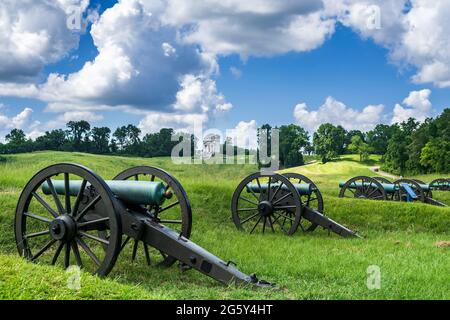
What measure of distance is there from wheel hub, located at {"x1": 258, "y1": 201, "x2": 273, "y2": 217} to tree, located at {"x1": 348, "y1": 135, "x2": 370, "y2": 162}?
64.2 meters

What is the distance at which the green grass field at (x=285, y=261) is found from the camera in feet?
18.6

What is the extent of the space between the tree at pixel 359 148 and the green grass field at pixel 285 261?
196 feet

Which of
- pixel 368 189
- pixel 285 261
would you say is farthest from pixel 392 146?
pixel 285 261

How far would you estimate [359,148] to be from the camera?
74.9 metres

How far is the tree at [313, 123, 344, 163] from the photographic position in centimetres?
7167

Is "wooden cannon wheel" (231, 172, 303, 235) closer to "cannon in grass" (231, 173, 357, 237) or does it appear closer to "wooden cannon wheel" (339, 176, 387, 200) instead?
"cannon in grass" (231, 173, 357, 237)

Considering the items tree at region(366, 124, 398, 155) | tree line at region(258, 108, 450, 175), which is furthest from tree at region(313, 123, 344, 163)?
tree at region(366, 124, 398, 155)

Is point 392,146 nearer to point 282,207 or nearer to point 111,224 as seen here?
point 282,207

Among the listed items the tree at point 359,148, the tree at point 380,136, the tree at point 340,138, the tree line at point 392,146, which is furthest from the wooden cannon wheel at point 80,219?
the tree at point 380,136

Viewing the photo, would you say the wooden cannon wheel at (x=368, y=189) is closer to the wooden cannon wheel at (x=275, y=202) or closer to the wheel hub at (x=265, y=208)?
the wooden cannon wheel at (x=275, y=202)

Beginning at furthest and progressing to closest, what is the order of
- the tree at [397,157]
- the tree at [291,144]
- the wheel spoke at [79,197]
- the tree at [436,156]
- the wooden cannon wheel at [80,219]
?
the tree at [291,144], the tree at [397,157], the tree at [436,156], the wheel spoke at [79,197], the wooden cannon wheel at [80,219]
